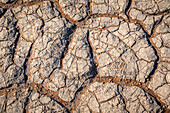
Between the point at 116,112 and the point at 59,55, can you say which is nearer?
the point at 116,112

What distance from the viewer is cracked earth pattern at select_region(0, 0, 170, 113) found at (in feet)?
5.76

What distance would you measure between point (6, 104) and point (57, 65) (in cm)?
80

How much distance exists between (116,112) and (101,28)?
1173 mm

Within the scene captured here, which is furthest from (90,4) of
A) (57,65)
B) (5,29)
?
(5,29)

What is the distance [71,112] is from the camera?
1750mm

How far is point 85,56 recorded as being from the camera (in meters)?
1.95

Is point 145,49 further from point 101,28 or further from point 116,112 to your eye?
point 116,112

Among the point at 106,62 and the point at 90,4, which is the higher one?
the point at 90,4

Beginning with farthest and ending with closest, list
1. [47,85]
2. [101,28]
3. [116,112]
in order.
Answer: [101,28]
[47,85]
[116,112]

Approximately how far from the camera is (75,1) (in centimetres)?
221

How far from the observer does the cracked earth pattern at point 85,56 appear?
→ 5.76 ft

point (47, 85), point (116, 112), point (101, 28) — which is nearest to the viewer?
point (116, 112)

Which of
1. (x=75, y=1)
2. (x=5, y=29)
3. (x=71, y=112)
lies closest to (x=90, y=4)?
(x=75, y=1)

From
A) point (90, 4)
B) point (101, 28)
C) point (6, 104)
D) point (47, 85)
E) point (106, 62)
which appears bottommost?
point (6, 104)
